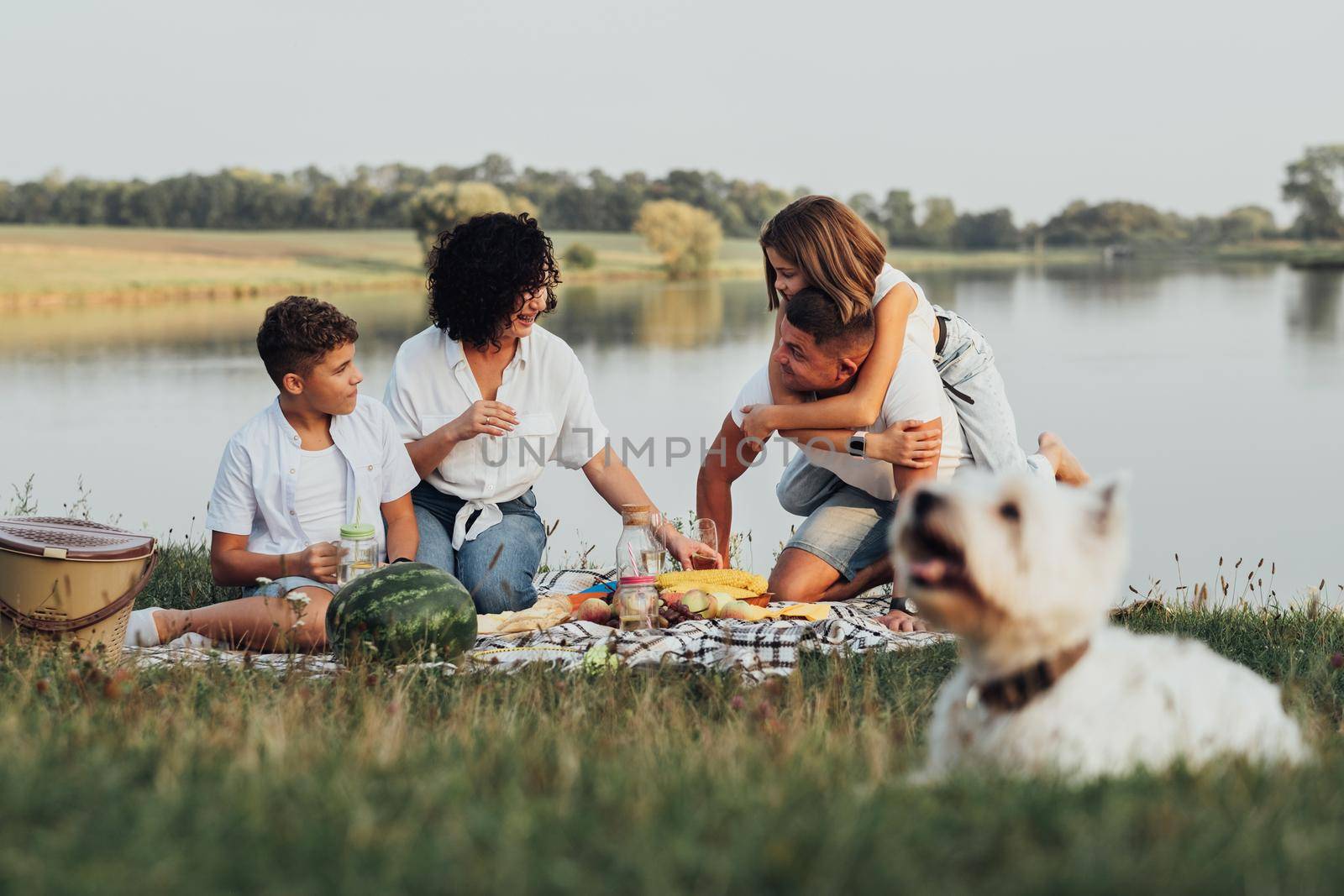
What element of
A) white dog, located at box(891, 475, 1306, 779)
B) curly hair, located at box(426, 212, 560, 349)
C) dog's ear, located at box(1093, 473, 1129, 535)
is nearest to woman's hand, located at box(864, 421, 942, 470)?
curly hair, located at box(426, 212, 560, 349)

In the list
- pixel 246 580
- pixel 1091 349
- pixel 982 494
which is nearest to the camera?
pixel 982 494

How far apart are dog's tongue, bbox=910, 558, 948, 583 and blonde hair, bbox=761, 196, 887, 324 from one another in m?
3.59

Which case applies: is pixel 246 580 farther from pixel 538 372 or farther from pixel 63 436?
→ pixel 63 436

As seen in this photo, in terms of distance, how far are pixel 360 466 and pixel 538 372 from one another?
120 cm

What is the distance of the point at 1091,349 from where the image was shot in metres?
30.1

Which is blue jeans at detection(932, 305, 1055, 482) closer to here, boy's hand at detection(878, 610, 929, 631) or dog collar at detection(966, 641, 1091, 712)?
boy's hand at detection(878, 610, 929, 631)

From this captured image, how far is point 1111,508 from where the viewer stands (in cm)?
Result: 286

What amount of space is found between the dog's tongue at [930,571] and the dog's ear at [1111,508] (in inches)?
14.7

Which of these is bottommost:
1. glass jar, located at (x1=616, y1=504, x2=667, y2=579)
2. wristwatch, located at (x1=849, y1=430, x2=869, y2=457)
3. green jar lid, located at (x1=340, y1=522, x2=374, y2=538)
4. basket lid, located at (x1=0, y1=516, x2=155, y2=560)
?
glass jar, located at (x1=616, y1=504, x2=667, y2=579)

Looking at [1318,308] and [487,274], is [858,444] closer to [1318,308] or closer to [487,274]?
[487,274]

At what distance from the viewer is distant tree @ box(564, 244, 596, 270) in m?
66.5

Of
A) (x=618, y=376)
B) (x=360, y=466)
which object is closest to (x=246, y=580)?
(x=360, y=466)

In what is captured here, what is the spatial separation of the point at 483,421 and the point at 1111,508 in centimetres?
406

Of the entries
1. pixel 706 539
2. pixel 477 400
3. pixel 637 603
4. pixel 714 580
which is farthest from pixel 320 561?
pixel 706 539
